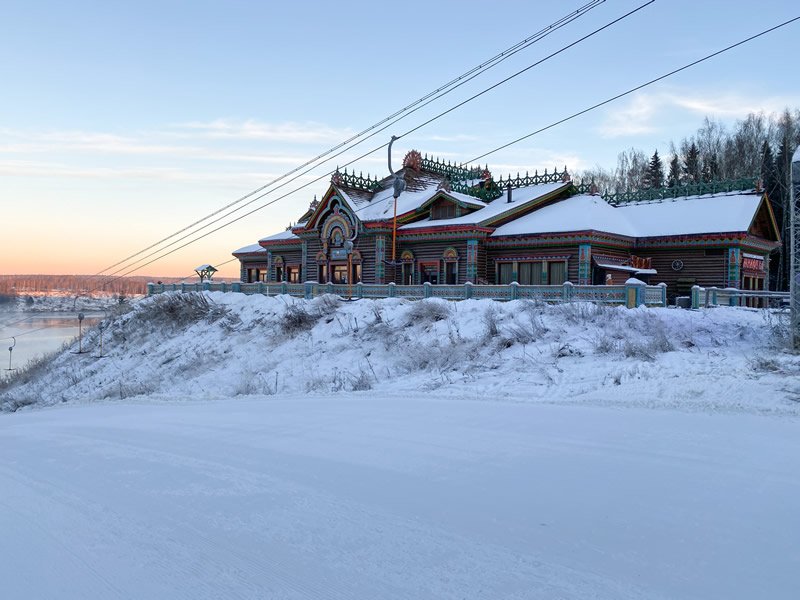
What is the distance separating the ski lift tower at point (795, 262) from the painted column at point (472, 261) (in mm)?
16117

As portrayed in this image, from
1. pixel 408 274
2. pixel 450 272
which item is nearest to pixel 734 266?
pixel 450 272

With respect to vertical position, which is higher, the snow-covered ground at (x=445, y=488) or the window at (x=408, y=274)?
the window at (x=408, y=274)

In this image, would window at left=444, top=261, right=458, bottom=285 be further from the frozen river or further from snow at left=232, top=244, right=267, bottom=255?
the frozen river

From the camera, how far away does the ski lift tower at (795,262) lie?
13.4 meters

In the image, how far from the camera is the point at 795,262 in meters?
14.4

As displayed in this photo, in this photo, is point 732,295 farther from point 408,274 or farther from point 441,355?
point 408,274

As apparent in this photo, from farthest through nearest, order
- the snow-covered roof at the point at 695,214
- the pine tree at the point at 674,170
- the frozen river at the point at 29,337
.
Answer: the frozen river at the point at 29,337
the pine tree at the point at 674,170
the snow-covered roof at the point at 695,214

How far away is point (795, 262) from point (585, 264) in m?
12.9

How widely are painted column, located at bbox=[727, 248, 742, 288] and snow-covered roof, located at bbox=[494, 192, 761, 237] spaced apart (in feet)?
3.25

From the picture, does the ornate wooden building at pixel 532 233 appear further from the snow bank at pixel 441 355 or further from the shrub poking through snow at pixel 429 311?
the shrub poking through snow at pixel 429 311

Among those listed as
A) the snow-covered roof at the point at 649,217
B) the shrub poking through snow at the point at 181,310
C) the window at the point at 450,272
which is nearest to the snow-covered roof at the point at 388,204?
the window at the point at 450,272

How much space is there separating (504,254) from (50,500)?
26.5 meters

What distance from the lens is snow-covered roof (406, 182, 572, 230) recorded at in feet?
100

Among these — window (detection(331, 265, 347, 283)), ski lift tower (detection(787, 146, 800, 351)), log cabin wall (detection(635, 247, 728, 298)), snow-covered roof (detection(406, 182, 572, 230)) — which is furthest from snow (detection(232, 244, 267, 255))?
ski lift tower (detection(787, 146, 800, 351))
